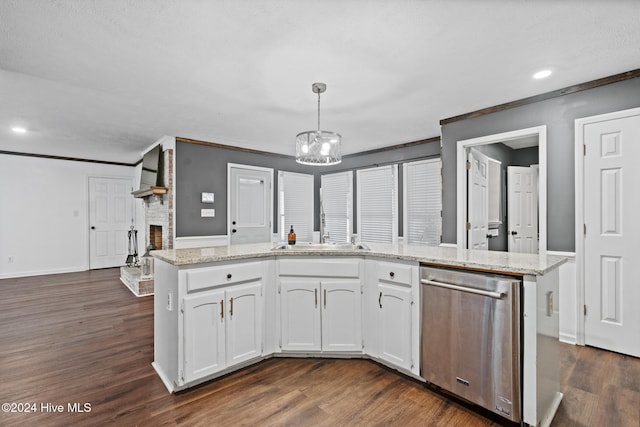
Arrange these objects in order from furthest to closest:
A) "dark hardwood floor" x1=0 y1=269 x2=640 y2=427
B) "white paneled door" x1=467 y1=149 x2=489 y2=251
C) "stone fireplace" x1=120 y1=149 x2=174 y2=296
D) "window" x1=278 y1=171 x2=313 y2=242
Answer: "window" x1=278 y1=171 x2=313 y2=242
"stone fireplace" x1=120 y1=149 x2=174 y2=296
"white paneled door" x1=467 y1=149 x2=489 y2=251
"dark hardwood floor" x1=0 y1=269 x2=640 y2=427

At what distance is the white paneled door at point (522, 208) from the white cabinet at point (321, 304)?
389cm

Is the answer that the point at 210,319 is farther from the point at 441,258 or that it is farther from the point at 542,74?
the point at 542,74

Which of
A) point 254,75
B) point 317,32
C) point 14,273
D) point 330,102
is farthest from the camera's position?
point 14,273

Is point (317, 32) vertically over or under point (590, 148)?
over

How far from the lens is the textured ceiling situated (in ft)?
5.98

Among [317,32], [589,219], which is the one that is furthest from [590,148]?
[317,32]

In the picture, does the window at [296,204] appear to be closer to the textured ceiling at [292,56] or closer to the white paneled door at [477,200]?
the textured ceiling at [292,56]

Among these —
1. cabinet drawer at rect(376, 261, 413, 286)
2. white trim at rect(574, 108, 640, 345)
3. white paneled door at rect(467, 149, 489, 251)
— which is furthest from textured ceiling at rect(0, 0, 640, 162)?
cabinet drawer at rect(376, 261, 413, 286)

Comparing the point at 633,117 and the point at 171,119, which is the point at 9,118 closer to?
the point at 171,119

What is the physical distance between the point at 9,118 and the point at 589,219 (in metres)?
6.79

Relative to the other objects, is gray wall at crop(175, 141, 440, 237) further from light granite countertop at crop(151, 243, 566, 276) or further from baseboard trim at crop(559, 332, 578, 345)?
baseboard trim at crop(559, 332, 578, 345)

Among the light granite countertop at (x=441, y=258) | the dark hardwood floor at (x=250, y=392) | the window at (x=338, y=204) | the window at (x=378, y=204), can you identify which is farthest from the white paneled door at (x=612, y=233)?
the window at (x=338, y=204)

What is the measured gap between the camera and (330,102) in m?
3.29

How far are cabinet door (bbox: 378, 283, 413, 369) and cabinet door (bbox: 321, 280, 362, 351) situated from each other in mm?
203
